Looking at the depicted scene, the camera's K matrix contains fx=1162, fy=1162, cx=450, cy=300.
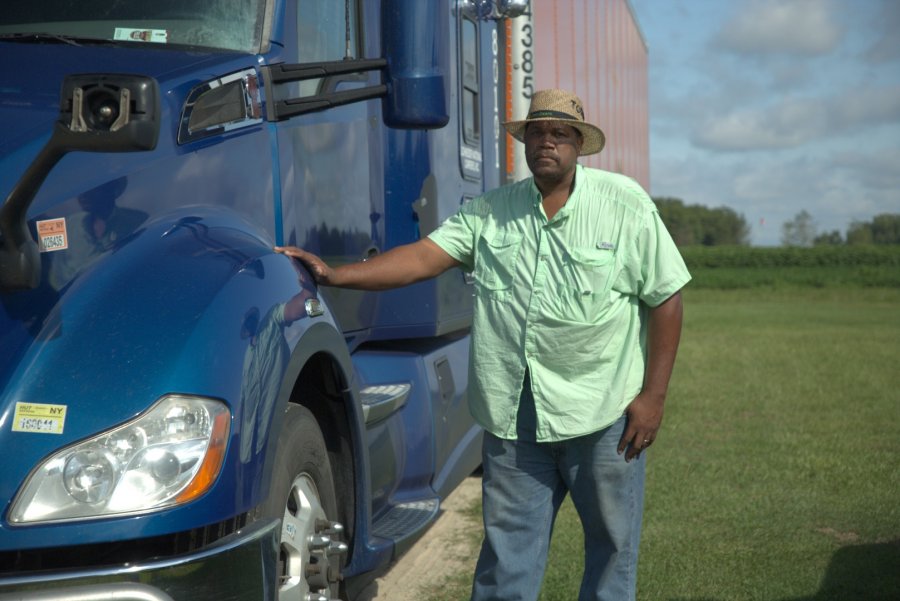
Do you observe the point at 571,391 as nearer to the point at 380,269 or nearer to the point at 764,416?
the point at 380,269

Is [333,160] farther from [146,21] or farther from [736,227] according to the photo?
[736,227]

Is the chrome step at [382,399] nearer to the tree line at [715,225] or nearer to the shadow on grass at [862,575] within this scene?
the shadow on grass at [862,575]

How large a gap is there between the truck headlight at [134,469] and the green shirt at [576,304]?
121cm

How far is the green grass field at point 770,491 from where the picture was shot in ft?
16.1

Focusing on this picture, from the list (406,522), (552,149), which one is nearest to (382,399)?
(406,522)

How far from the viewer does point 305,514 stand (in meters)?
3.19

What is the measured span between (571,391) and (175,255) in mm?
1257

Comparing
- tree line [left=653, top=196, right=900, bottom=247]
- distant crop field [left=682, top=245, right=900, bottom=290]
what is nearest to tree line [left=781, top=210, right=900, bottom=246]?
tree line [left=653, top=196, right=900, bottom=247]

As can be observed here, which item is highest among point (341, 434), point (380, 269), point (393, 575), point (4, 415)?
point (380, 269)

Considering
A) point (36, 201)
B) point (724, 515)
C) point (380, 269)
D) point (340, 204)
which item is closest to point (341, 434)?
point (380, 269)

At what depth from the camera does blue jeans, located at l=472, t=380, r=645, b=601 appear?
11.5ft

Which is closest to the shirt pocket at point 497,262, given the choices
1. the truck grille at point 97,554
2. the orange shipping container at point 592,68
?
the truck grille at point 97,554

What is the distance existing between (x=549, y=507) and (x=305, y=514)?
0.83 m

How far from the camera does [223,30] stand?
3.58m
